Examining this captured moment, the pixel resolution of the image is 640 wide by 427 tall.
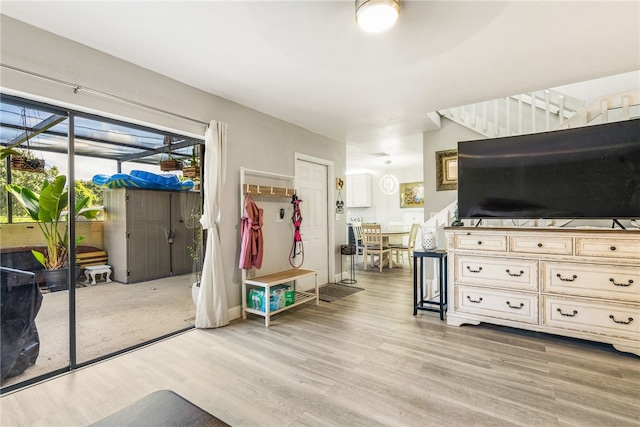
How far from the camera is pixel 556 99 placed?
3.64 m

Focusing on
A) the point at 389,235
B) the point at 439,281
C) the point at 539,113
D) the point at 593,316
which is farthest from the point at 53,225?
the point at 389,235

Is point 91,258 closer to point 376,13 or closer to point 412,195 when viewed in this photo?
point 376,13

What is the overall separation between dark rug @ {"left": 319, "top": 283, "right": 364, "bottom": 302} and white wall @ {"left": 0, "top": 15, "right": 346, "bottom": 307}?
892 mm

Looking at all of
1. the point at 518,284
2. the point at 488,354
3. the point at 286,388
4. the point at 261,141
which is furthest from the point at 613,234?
the point at 261,141

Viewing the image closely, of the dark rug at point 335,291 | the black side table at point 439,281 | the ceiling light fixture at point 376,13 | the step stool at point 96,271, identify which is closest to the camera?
the ceiling light fixture at point 376,13

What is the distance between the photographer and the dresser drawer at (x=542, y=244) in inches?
108

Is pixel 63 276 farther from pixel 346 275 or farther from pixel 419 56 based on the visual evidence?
pixel 346 275

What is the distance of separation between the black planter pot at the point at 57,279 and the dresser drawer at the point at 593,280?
13.7 feet

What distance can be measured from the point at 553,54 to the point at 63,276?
4.43m

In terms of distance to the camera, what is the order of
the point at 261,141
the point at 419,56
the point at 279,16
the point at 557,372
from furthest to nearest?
the point at 261,141 → the point at 419,56 → the point at 557,372 → the point at 279,16

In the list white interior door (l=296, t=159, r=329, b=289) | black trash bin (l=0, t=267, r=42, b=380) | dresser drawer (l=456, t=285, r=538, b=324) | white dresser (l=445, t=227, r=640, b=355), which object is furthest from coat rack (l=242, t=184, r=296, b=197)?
dresser drawer (l=456, t=285, r=538, b=324)

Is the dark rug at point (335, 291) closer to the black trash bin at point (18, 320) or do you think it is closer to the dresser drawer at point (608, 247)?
the dresser drawer at point (608, 247)

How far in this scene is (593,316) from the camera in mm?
2619

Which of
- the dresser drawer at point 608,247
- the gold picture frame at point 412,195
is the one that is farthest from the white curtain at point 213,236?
the gold picture frame at point 412,195
